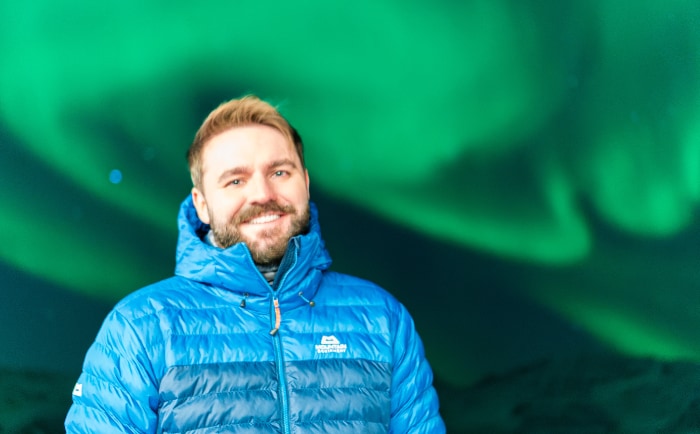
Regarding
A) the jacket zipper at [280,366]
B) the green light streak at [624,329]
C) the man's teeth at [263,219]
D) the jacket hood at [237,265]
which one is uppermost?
the man's teeth at [263,219]

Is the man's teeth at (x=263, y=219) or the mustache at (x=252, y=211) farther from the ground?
the mustache at (x=252, y=211)

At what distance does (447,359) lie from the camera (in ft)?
11.3

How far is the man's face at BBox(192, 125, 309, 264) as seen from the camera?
7.32 feet

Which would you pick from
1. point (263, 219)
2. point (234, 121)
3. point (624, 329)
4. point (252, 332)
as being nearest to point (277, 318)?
point (252, 332)

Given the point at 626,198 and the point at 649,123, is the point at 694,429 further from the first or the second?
the point at 649,123

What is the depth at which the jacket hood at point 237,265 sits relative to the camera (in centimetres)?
213

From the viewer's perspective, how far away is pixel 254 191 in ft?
7.35

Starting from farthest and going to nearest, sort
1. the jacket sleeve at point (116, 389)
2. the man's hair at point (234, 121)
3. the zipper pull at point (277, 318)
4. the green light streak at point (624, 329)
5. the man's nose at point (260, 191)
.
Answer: the green light streak at point (624, 329), the man's hair at point (234, 121), the man's nose at point (260, 191), the zipper pull at point (277, 318), the jacket sleeve at point (116, 389)

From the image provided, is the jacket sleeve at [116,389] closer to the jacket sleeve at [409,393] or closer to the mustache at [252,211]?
the mustache at [252,211]

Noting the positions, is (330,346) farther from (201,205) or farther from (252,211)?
(201,205)

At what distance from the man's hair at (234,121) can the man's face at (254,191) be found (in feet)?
0.07

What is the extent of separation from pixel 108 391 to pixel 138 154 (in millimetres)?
1448

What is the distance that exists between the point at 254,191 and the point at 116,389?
2.34ft

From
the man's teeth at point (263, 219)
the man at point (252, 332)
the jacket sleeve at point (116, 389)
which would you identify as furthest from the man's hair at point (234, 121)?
the jacket sleeve at point (116, 389)
